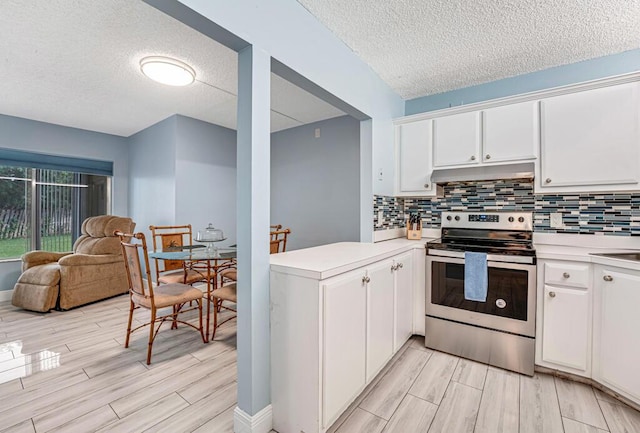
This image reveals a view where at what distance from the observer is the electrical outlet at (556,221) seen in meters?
2.47

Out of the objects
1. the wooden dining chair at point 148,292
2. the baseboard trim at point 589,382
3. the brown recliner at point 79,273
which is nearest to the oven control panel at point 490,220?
the baseboard trim at point 589,382

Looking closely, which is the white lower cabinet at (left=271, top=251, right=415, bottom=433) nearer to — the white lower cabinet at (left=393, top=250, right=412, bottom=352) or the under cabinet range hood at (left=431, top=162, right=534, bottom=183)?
the white lower cabinet at (left=393, top=250, right=412, bottom=352)

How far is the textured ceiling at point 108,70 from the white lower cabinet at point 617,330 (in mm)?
2970

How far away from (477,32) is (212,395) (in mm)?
3092

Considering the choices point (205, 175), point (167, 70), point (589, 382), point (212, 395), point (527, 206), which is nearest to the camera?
point (212, 395)

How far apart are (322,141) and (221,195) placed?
5.90 ft

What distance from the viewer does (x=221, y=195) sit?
4508 millimetres

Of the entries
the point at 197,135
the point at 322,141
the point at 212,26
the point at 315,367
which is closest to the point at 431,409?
the point at 315,367

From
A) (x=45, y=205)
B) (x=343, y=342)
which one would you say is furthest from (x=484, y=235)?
(x=45, y=205)

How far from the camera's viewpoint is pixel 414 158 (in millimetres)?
2904

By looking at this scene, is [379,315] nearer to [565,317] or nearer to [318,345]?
[318,345]

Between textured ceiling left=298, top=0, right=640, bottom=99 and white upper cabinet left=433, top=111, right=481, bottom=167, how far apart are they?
447mm

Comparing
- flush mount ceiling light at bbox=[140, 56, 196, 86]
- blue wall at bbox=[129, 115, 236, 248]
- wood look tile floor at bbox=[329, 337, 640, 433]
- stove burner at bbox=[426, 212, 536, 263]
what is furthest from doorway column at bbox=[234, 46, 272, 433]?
blue wall at bbox=[129, 115, 236, 248]

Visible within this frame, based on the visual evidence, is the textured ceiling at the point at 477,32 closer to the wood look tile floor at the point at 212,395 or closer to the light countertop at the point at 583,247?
the light countertop at the point at 583,247
